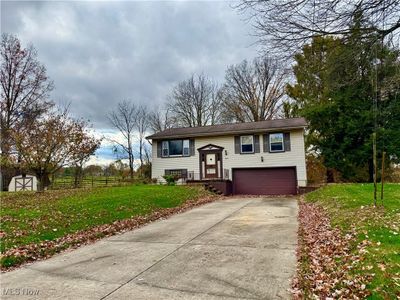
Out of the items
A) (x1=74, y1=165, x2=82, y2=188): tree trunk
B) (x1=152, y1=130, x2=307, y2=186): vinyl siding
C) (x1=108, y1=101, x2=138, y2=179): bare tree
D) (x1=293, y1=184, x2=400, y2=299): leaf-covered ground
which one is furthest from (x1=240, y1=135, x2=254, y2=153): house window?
(x1=108, y1=101, x2=138, y2=179): bare tree

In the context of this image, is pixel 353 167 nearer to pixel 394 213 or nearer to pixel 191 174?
pixel 191 174

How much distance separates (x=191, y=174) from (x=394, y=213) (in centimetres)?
1536

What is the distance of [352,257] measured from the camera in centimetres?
433

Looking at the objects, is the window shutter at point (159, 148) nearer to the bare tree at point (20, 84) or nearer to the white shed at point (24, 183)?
the bare tree at point (20, 84)

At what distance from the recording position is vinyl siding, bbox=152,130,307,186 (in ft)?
62.8

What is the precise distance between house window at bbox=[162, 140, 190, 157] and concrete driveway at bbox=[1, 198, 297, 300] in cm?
1454

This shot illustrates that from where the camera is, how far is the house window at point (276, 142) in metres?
19.6

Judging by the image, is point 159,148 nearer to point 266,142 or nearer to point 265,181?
point 266,142

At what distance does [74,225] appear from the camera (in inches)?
303

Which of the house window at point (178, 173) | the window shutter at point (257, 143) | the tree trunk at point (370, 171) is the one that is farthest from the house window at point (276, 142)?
the house window at point (178, 173)

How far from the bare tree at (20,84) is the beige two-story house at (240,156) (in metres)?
10.4

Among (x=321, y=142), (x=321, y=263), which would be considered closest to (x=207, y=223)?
(x=321, y=263)

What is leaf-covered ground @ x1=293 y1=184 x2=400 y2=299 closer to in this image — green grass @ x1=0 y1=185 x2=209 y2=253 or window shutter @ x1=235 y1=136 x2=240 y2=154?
green grass @ x1=0 y1=185 x2=209 y2=253

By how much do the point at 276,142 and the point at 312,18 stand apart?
1503 centimetres
